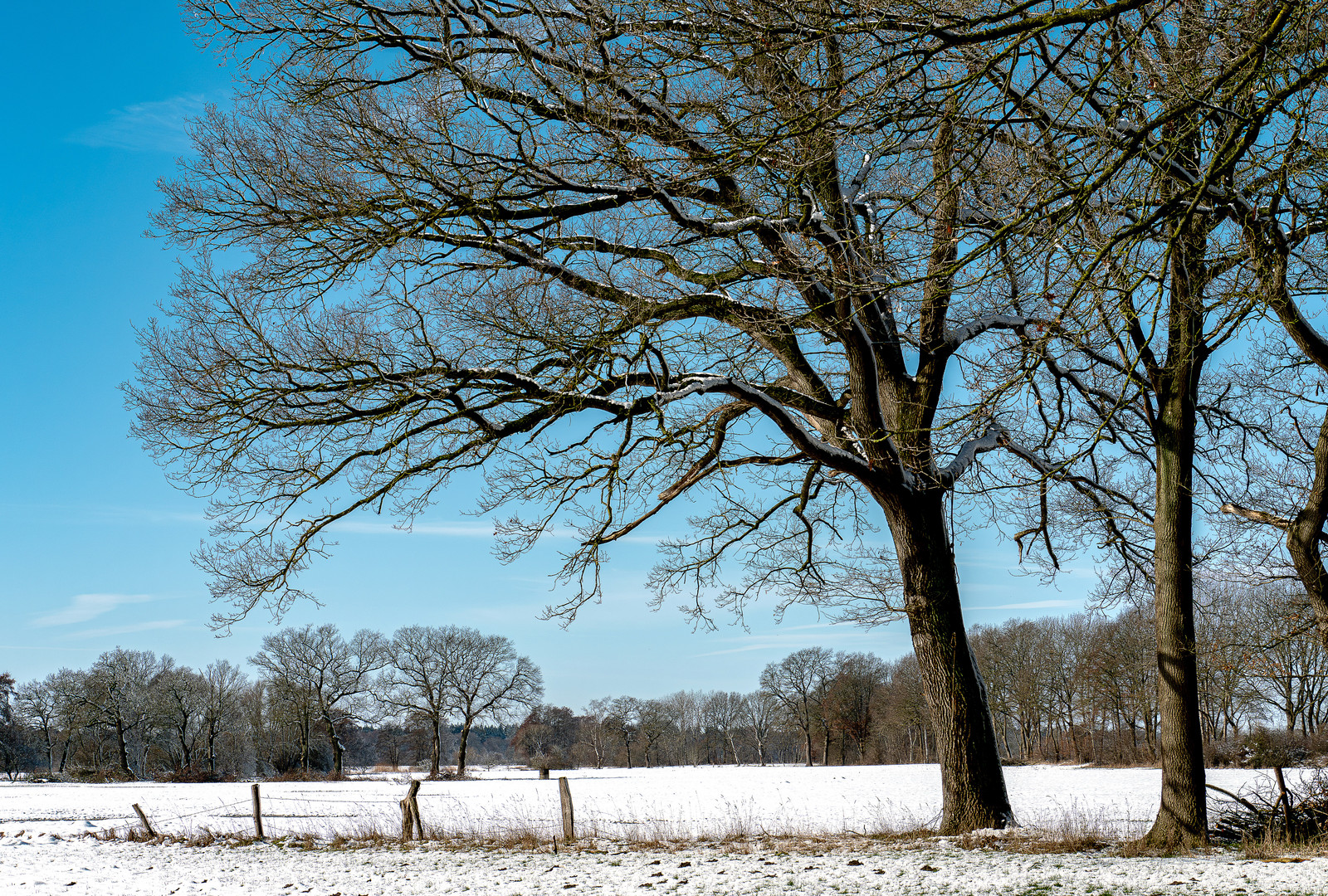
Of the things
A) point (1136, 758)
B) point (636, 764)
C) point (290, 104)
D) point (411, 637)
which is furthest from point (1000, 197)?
point (636, 764)

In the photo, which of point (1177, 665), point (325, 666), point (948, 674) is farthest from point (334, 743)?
point (1177, 665)

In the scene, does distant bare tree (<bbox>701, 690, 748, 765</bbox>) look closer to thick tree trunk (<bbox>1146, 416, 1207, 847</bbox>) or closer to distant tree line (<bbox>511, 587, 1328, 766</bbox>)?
distant tree line (<bbox>511, 587, 1328, 766</bbox>)

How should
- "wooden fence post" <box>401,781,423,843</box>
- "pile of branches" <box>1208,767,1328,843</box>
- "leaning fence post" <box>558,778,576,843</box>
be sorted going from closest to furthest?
"pile of branches" <box>1208,767,1328,843</box>, "leaning fence post" <box>558,778,576,843</box>, "wooden fence post" <box>401,781,423,843</box>

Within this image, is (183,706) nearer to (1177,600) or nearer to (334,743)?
(334,743)

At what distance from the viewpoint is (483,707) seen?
2153 inches

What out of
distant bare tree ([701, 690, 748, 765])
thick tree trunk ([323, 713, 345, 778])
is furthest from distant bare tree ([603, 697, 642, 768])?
thick tree trunk ([323, 713, 345, 778])

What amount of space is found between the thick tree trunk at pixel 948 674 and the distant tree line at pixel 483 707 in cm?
2824

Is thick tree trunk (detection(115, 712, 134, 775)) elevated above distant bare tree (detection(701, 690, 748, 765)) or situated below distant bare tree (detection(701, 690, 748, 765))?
above

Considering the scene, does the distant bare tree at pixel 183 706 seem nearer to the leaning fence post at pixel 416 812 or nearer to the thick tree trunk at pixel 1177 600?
the leaning fence post at pixel 416 812

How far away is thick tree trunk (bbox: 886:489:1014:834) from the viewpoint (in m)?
9.15

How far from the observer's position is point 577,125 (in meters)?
7.34

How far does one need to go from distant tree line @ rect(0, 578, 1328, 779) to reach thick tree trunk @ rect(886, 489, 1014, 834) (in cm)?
2824

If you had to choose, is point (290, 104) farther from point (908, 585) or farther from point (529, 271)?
point (908, 585)

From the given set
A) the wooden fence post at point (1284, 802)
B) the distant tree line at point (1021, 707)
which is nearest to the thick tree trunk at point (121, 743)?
the distant tree line at point (1021, 707)
